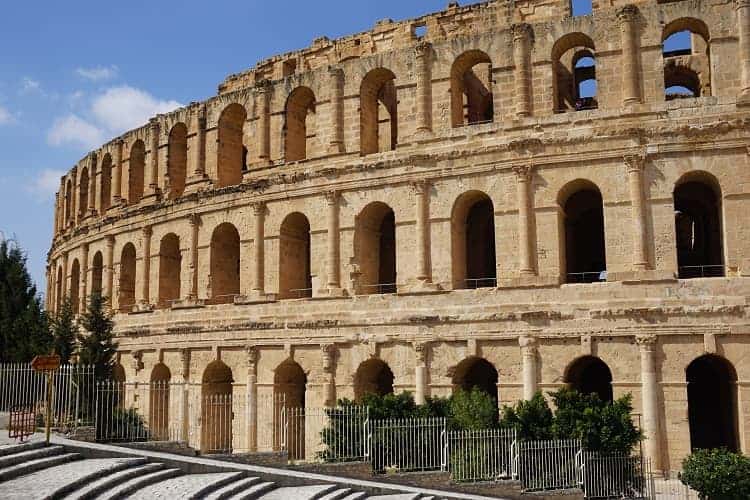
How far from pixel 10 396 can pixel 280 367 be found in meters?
8.36

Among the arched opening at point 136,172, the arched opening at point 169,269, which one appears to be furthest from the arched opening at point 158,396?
the arched opening at point 136,172

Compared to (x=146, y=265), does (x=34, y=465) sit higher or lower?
lower

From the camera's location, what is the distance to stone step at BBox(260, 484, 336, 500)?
13648 mm

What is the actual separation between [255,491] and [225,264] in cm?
1431

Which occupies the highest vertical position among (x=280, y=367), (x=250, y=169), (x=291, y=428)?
(x=250, y=169)

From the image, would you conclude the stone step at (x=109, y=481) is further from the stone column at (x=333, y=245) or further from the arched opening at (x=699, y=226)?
the arched opening at (x=699, y=226)

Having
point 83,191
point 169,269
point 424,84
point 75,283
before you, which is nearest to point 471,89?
point 424,84

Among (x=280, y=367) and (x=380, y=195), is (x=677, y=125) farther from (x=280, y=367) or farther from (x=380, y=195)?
(x=280, y=367)

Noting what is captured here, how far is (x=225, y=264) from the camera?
27.4m

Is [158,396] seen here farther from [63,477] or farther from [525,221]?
[63,477]

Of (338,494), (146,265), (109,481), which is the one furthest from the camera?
(146,265)

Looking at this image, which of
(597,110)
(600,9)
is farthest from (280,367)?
(600,9)

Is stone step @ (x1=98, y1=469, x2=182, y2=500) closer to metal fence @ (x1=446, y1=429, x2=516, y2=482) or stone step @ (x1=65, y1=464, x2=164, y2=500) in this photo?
stone step @ (x1=65, y1=464, x2=164, y2=500)

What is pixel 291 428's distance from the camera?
23.9 m
